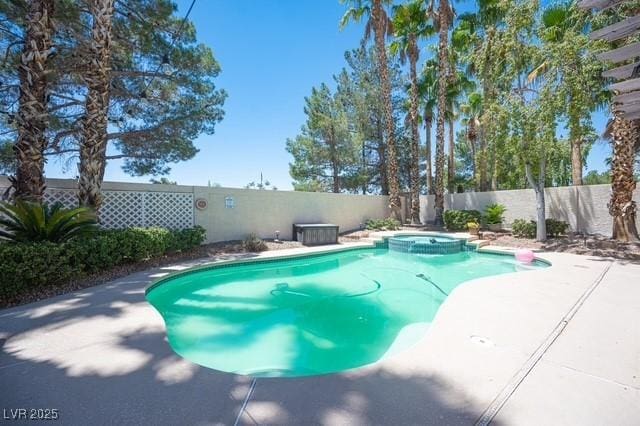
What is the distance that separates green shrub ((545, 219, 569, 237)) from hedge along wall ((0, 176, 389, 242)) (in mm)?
8537

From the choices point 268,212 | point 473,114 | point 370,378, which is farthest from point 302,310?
point 473,114

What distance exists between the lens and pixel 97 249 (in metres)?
6.00

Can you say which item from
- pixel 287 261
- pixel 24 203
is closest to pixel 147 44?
pixel 24 203

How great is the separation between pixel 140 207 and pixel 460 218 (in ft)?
45.3

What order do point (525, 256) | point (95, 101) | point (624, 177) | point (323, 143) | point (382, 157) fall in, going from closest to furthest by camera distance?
point (95, 101) < point (525, 256) < point (624, 177) < point (323, 143) < point (382, 157)

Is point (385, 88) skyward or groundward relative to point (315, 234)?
skyward

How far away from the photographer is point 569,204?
1213cm

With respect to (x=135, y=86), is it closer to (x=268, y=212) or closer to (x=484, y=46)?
(x=268, y=212)

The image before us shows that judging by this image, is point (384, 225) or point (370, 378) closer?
point (370, 378)

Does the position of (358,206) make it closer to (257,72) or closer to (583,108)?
(257,72)

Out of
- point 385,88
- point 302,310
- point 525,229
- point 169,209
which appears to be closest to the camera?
point 302,310

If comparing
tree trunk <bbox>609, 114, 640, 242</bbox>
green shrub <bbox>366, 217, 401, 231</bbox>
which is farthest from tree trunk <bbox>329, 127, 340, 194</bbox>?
tree trunk <bbox>609, 114, 640, 242</bbox>

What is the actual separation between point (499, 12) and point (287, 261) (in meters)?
15.1

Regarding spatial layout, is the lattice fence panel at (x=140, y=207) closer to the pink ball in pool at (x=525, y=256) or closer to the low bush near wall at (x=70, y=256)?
the low bush near wall at (x=70, y=256)
